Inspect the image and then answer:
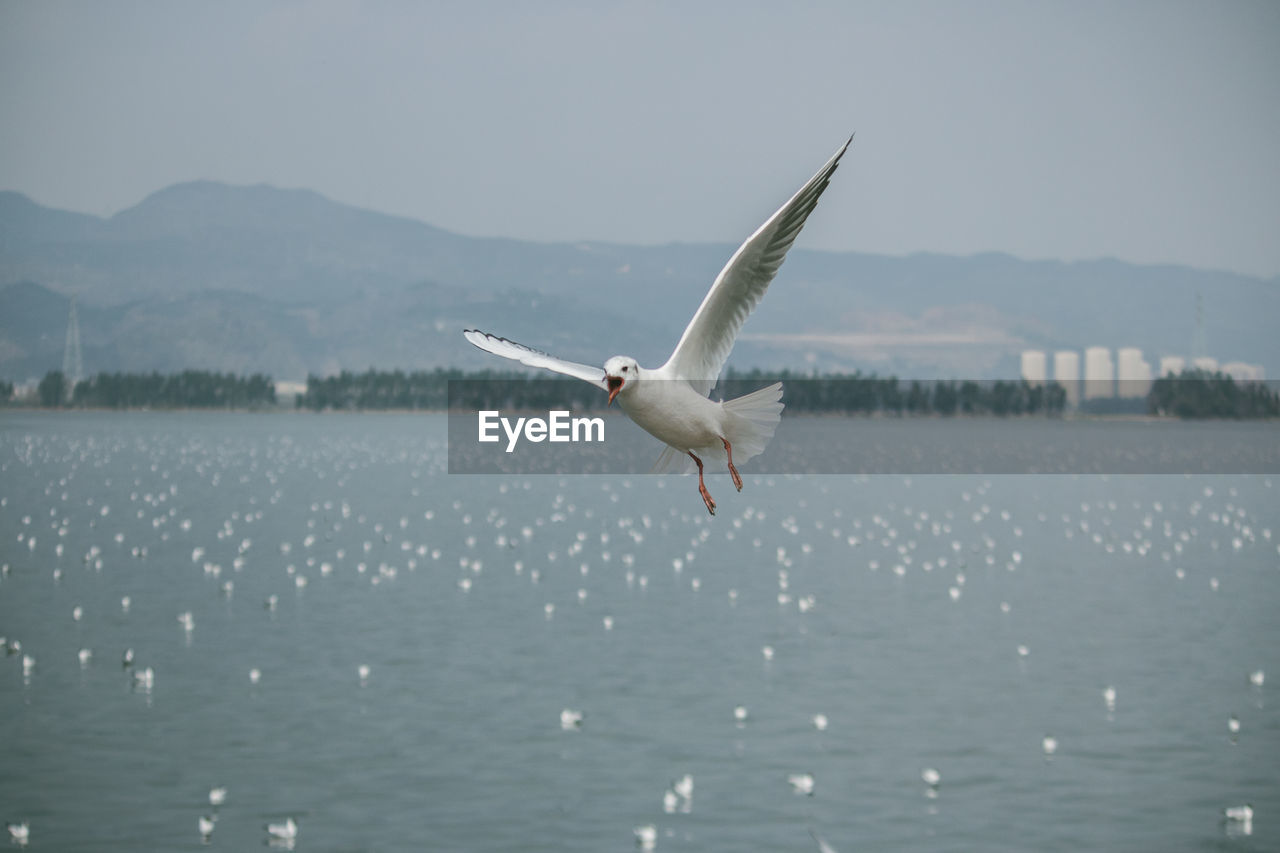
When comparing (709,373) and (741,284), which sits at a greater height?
(741,284)

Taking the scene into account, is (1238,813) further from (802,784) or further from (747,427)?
(747,427)

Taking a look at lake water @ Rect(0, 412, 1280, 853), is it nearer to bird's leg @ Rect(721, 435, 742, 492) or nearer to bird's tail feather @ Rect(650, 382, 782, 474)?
bird's tail feather @ Rect(650, 382, 782, 474)

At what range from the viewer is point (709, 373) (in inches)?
287

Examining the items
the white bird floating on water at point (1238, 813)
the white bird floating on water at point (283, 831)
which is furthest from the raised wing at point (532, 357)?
the white bird floating on water at point (1238, 813)

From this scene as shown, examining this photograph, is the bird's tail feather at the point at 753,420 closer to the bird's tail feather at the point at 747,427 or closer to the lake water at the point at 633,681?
the bird's tail feather at the point at 747,427

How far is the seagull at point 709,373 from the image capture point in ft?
21.4

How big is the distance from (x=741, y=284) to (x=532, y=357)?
4.35 ft

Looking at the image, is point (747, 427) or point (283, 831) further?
point (283, 831)

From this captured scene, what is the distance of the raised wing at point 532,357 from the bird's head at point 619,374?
0.04 meters

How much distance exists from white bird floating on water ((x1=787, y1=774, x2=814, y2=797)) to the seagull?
22767 millimetres

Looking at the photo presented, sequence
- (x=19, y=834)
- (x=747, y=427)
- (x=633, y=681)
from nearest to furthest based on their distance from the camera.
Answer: (x=747, y=427) < (x=19, y=834) < (x=633, y=681)

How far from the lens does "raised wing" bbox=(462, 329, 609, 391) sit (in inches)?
267

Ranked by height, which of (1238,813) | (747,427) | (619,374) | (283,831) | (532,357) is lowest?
(1238,813)

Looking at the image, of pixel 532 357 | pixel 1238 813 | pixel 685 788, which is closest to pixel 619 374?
pixel 532 357
